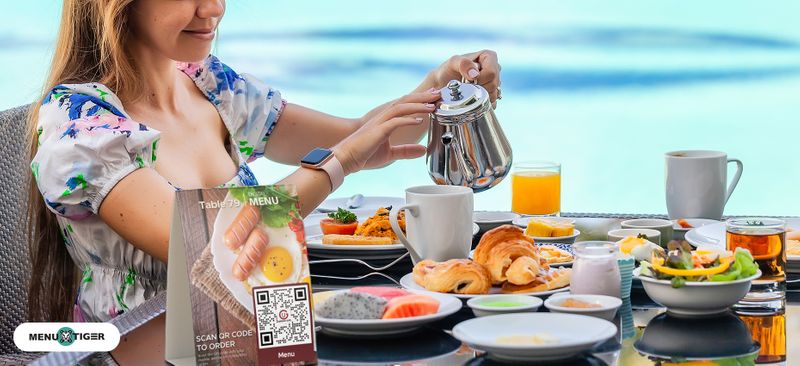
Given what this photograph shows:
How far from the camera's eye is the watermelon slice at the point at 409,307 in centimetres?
115

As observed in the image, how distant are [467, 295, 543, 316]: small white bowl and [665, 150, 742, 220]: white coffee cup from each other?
2.12 feet

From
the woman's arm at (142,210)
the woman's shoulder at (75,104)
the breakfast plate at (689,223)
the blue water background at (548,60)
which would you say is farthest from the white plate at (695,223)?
the blue water background at (548,60)

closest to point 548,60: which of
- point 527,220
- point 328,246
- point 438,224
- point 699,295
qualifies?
point 527,220

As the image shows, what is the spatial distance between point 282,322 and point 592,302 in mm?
352

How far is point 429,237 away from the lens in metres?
1.45

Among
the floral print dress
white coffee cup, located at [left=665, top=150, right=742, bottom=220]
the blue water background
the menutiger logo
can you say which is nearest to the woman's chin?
the floral print dress

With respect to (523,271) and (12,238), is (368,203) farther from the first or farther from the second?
(523,271)

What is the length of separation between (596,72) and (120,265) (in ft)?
21.0

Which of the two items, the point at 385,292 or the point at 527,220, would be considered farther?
the point at 527,220

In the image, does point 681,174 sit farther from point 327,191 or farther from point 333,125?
point 333,125

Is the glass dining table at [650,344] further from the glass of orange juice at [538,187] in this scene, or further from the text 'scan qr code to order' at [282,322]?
the glass of orange juice at [538,187]

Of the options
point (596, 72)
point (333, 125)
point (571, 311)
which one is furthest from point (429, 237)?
point (596, 72)

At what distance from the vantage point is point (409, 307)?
1.15m

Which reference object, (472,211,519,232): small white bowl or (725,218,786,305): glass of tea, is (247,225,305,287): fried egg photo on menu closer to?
(725,218,786,305): glass of tea
